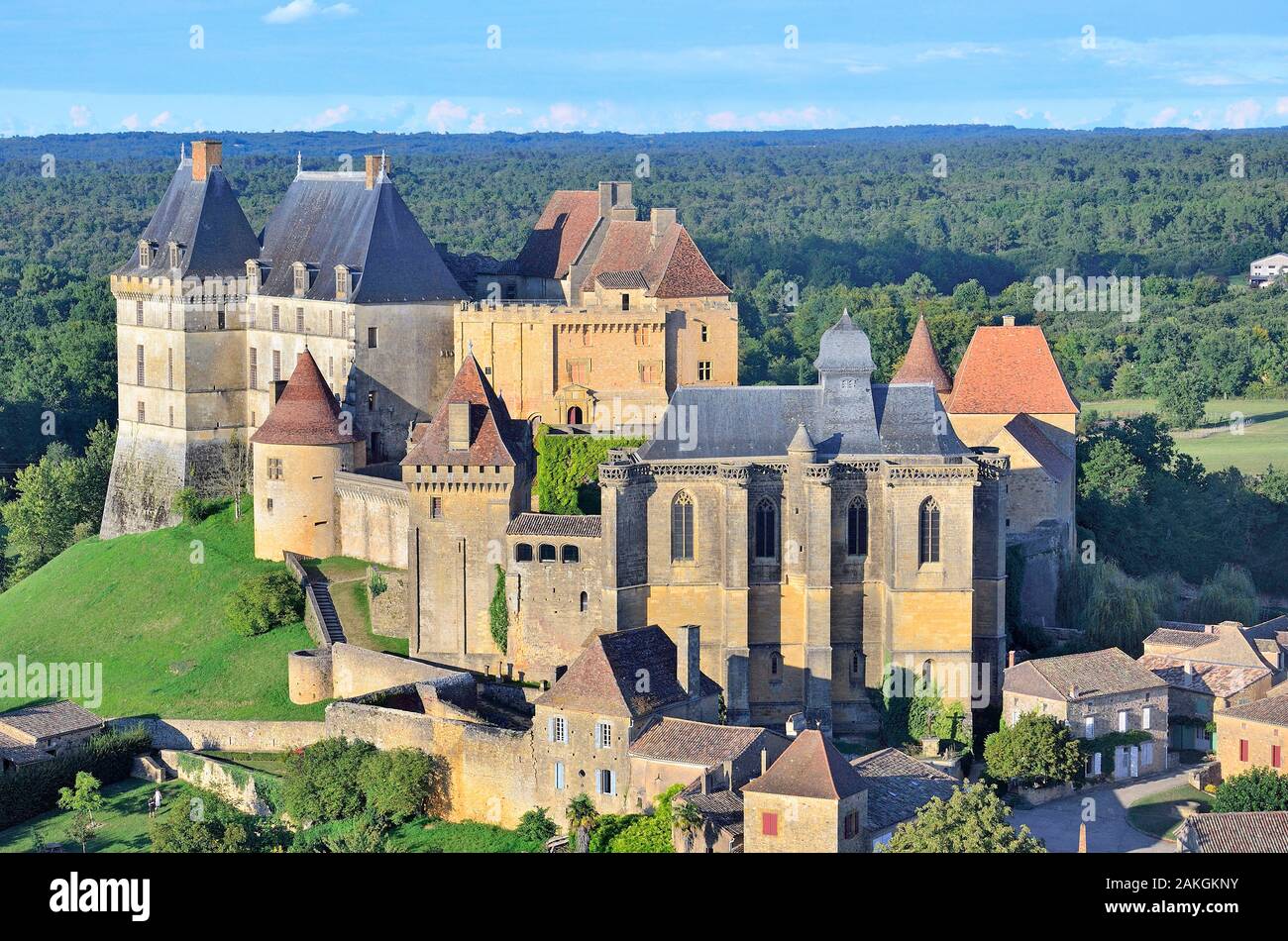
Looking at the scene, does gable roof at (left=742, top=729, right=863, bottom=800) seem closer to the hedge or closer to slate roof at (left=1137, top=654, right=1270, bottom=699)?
slate roof at (left=1137, top=654, right=1270, bottom=699)

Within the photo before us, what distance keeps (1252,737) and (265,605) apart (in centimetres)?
2373

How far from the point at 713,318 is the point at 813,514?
11538mm

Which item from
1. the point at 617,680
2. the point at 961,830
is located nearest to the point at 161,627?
the point at 617,680

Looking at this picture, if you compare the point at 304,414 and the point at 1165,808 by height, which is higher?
the point at 304,414

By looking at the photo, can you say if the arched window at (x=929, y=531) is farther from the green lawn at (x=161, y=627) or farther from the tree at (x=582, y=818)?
the green lawn at (x=161, y=627)

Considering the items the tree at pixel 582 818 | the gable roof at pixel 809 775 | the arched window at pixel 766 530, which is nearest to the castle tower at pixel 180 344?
the arched window at pixel 766 530

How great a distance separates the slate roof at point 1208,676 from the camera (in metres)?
53.1

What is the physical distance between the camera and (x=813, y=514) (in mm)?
50188

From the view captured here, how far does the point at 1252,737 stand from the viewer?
163ft

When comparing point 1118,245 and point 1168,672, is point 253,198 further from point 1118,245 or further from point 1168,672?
point 1168,672

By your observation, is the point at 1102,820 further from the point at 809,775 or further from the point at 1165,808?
the point at 809,775

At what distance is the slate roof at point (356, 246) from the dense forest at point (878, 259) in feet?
55.7

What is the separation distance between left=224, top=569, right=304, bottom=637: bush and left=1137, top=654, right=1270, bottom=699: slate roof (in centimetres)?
2083

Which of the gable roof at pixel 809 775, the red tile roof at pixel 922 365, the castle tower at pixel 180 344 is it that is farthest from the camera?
the castle tower at pixel 180 344
